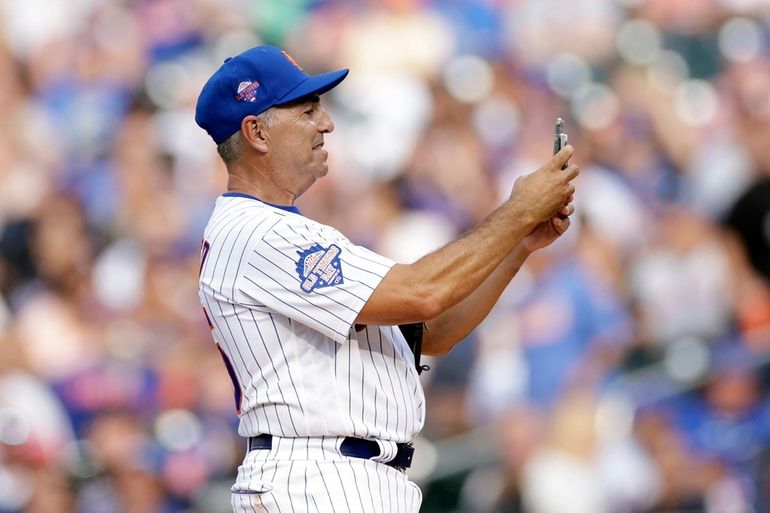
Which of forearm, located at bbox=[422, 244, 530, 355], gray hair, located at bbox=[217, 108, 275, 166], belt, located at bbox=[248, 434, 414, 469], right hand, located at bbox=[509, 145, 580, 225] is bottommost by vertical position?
belt, located at bbox=[248, 434, 414, 469]

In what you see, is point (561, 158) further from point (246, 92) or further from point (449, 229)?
point (449, 229)

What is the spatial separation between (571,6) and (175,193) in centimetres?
260

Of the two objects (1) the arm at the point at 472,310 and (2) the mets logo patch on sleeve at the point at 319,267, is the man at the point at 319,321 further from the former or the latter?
(1) the arm at the point at 472,310

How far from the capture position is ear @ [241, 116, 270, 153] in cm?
333

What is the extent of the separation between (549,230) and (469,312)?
40 centimetres

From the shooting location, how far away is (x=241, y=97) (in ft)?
10.8

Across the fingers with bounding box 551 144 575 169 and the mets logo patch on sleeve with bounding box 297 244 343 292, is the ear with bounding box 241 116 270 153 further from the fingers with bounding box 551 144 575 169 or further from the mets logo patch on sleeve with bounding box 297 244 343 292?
the fingers with bounding box 551 144 575 169

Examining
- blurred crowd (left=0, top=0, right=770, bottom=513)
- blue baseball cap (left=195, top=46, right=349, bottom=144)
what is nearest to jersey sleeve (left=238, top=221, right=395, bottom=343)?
blue baseball cap (left=195, top=46, right=349, bottom=144)

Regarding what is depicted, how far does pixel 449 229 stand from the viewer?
699 centimetres

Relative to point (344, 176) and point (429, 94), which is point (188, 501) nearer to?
point (344, 176)

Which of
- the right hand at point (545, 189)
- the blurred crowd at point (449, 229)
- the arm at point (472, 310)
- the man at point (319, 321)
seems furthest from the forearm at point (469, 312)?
the blurred crowd at point (449, 229)

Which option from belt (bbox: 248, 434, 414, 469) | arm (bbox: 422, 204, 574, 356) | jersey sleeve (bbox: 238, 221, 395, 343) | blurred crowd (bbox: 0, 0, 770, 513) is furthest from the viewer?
blurred crowd (bbox: 0, 0, 770, 513)

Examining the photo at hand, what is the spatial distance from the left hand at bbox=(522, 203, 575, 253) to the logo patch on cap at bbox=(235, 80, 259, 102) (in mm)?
860

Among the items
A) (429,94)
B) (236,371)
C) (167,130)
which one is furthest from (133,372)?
(236,371)
